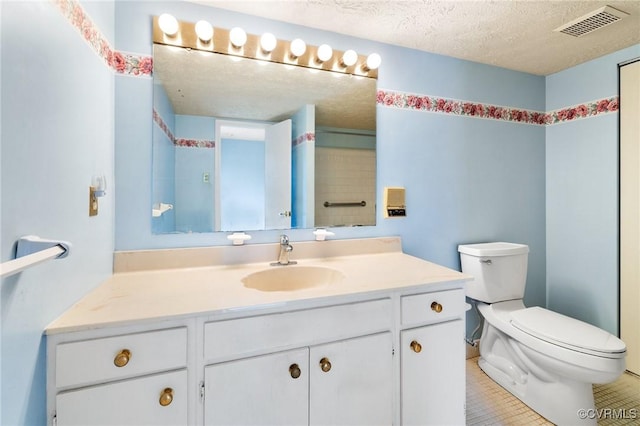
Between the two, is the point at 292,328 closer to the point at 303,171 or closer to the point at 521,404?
the point at 303,171

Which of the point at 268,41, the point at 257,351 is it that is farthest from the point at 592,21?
the point at 257,351

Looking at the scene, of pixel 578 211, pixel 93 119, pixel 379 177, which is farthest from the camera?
pixel 578 211

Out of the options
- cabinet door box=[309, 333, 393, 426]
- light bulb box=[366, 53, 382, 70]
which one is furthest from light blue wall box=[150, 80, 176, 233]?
light bulb box=[366, 53, 382, 70]

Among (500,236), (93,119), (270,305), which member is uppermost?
(93,119)

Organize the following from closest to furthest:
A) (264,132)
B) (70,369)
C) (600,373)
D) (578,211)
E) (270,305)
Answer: (70,369) → (270,305) → (600,373) → (264,132) → (578,211)

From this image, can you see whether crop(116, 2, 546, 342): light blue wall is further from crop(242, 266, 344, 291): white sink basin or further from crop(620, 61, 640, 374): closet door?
crop(620, 61, 640, 374): closet door

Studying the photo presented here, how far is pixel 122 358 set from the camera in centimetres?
82

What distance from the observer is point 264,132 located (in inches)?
58.7

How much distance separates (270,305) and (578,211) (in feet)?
7.48

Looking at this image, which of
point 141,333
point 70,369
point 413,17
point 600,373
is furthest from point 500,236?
point 70,369

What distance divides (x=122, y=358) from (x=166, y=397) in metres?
0.17

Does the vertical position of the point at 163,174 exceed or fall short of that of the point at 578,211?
it exceeds it

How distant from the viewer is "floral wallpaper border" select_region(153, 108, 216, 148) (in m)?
1.36

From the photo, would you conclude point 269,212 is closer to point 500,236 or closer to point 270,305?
point 270,305
